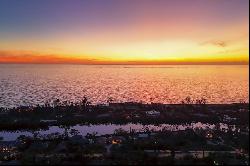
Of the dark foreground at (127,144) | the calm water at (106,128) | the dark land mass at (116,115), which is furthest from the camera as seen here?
the dark land mass at (116,115)

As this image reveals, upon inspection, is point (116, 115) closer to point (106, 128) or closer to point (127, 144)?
point (106, 128)

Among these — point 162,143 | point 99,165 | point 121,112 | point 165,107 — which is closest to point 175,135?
point 162,143

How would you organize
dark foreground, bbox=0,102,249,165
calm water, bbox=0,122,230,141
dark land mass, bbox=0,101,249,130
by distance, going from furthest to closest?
1. dark land mass, bbox=0,101,249,130
2. calm water, bbox=0,122,230,141
3. dark foreground, bbox=0,102,249,165

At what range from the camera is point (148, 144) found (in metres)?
38.3

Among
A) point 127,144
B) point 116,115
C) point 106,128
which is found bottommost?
point 106,128

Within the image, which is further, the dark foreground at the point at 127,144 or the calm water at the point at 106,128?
the calm water at the point at 106,128

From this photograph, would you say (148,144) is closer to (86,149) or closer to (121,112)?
(86,149)

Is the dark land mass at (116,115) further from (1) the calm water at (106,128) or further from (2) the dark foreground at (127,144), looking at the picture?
(1) the calm water at (106,128)

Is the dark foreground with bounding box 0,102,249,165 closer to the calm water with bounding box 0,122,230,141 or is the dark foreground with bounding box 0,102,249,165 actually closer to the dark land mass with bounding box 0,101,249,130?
the dark land mass with bounding box 0,101,249,130

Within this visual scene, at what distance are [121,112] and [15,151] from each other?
31.2m

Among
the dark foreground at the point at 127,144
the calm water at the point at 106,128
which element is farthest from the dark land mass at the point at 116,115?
the calm water at the point at 106,128

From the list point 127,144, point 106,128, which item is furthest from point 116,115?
point 127,144

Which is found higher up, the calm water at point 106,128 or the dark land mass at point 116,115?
the dark land mass at point 116,115

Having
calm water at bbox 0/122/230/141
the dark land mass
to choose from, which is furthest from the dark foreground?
calm water at bbox 0/122/230/141
